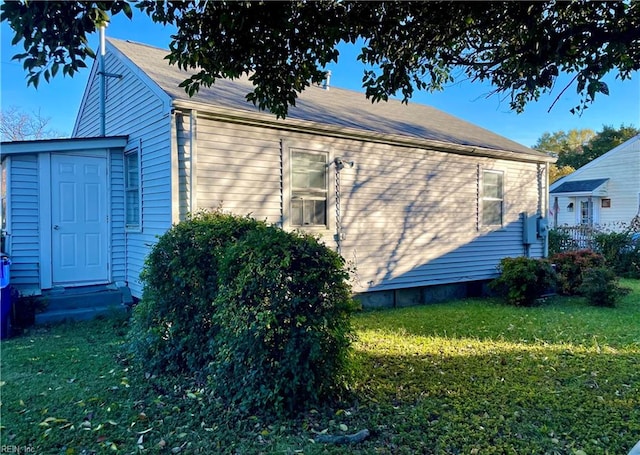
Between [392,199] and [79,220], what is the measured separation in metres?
5.59

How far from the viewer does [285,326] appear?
3.35 meters

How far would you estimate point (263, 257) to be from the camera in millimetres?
3426

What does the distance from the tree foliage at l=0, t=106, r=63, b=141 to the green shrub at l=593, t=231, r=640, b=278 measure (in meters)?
23.6

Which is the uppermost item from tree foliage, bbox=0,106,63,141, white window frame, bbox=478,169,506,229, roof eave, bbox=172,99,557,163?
tree foliage, bbox=0,106,63,141

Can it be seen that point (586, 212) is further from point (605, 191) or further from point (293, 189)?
point (293, 189)

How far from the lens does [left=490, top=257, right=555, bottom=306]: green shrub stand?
8.21 meters

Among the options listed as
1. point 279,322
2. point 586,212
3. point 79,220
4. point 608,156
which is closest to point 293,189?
point 79,220

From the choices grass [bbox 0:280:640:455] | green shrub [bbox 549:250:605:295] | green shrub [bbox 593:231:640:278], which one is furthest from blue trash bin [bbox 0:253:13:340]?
green shrub [bbox 593:231:640:278]

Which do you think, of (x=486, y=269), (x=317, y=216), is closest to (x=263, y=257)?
(x=317, y=216)

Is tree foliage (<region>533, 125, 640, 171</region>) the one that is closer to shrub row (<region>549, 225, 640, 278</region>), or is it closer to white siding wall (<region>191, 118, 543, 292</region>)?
shrub row (<region>549, 225, 640, 278</region>)

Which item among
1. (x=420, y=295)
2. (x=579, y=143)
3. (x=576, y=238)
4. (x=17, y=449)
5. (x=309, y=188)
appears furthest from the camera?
(x=579, y=143)

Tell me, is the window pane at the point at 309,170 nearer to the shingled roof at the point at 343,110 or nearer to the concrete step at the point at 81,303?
the shingled roof at the point at 343,110

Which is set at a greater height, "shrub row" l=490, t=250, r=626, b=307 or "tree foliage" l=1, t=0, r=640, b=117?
"tree foliage" l=1, t=0, r=640, b=117

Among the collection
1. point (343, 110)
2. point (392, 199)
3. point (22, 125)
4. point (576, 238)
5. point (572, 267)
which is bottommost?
point (572, 267)
